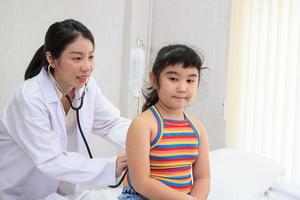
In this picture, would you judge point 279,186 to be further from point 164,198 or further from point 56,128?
point 56,128

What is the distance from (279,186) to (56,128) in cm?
127

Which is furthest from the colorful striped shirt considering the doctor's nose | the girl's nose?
the doctor's nose

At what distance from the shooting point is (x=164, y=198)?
1102 mm

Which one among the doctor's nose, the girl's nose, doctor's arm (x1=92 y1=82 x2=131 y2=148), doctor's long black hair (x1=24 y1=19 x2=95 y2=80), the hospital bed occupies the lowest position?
the hospital bed

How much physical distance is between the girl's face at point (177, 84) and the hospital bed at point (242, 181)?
0.65 metres

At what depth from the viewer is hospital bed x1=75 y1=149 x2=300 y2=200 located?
5.76 feet

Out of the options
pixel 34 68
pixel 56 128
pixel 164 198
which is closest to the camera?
pixel 164 198

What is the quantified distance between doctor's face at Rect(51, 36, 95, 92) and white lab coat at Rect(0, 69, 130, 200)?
80mm

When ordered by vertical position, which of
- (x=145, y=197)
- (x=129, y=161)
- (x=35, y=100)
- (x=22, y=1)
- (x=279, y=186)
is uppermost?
(x=22, y=1)

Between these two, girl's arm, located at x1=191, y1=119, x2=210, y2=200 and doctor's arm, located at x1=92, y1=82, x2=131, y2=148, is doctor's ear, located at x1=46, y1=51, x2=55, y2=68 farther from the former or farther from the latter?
girl's arm, located at x1=191, y1=119, x2=210, y2=200

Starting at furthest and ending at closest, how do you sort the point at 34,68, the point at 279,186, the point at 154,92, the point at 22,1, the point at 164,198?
the point at 279,186 → the point at 22,1 → the point at 34,68 → the point at 154,92 → the point at 164,198

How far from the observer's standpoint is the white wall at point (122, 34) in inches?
64.7

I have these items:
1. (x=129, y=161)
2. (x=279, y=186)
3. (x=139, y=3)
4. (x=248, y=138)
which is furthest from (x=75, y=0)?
(x=248, y=138)

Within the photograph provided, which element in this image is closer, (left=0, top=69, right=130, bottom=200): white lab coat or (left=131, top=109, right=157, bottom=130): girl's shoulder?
(left=131, top=109, right=157, bottom=130): girl's shoulder
